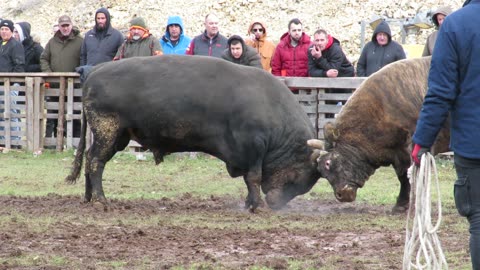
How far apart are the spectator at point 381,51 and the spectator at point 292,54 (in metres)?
0.97

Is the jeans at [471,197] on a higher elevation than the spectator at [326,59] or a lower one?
lower

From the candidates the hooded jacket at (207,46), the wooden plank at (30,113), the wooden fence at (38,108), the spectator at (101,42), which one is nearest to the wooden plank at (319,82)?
the hooded jacket at (207,46)

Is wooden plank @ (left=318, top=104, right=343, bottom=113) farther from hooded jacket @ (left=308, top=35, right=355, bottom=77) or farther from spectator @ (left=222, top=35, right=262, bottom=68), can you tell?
spectator @ (left=222, top=35, right=262, bottom=68)

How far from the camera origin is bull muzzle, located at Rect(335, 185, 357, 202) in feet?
38.7

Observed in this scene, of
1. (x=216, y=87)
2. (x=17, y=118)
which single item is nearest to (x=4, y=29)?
(x=17, y=118)

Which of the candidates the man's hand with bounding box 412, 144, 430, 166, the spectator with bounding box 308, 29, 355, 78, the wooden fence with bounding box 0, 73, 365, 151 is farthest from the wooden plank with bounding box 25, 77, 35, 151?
the man's hand with bounding box 412, 144, 430, 166

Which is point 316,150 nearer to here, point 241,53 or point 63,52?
point 241,53

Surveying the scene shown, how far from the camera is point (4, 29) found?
1927cm

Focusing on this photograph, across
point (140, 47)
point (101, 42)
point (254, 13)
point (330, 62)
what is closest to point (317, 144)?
point (330, 62)

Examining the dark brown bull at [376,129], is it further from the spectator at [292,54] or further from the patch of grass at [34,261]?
the spectator at [292,54]

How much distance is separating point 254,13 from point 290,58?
21.8 metres

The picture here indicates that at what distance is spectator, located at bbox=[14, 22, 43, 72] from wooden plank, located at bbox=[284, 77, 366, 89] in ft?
17.2

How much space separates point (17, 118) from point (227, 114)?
8.31 meters

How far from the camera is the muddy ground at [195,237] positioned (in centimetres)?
847
